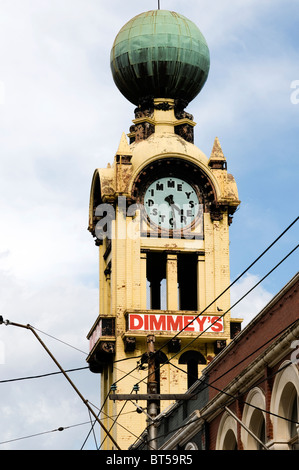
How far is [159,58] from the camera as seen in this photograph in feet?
220

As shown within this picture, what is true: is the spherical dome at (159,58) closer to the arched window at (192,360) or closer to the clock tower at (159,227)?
the clock tower at (159,227)

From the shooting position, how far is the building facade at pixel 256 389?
108 ft

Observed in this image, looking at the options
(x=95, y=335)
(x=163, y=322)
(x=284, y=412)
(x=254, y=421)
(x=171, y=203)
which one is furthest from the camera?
(x=171, y=203)

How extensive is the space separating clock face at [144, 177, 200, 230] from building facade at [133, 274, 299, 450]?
21764 millimetres

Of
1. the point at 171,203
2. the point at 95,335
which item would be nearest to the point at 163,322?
the point at 95,335

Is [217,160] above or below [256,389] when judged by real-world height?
above

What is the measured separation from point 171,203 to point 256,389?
97.3 feet

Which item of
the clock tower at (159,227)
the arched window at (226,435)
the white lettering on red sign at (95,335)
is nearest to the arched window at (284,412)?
the arched window at (226,435)

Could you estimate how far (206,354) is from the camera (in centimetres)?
6234

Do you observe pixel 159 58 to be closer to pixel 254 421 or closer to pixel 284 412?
pixel 254 421

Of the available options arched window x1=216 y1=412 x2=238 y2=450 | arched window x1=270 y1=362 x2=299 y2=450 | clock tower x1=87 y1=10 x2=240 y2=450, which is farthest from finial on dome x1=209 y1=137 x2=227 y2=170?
arched window x1=270 y1=362 x2=299 y2=450

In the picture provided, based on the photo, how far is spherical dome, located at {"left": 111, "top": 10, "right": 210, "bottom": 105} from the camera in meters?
67.0

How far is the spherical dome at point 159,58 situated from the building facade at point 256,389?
27.5 meters
